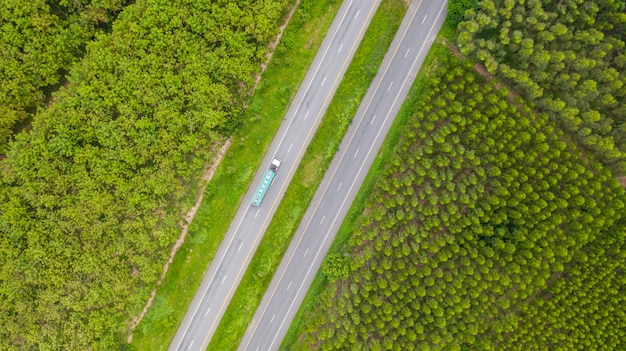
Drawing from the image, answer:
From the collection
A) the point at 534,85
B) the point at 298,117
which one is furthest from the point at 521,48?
the point at 298,117

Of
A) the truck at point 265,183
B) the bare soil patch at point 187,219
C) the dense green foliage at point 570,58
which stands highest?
the dense green foliage at point 570,58

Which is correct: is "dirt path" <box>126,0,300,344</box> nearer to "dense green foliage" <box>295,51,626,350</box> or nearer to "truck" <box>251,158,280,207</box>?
"truck" <box>251,158,280,207</box>

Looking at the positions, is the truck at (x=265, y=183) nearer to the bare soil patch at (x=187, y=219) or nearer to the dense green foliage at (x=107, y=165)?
the bare soil patch at (x=187, y=219)

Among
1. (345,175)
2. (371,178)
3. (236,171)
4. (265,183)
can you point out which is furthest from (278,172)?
(371,178)

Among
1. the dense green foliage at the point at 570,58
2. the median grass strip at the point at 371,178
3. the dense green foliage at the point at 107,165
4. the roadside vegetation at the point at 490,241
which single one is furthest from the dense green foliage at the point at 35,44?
the dense green foliage at the point at 570,58

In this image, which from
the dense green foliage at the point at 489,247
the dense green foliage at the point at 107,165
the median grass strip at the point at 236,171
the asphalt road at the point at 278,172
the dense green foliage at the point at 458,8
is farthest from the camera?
the asphalt road at the point at 278,172

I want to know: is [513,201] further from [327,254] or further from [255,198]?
[255,198]

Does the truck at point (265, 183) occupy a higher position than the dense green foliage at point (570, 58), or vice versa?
the dense green foliage at point (570, 58)

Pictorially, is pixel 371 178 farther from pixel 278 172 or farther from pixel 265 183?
pixel 265 183
